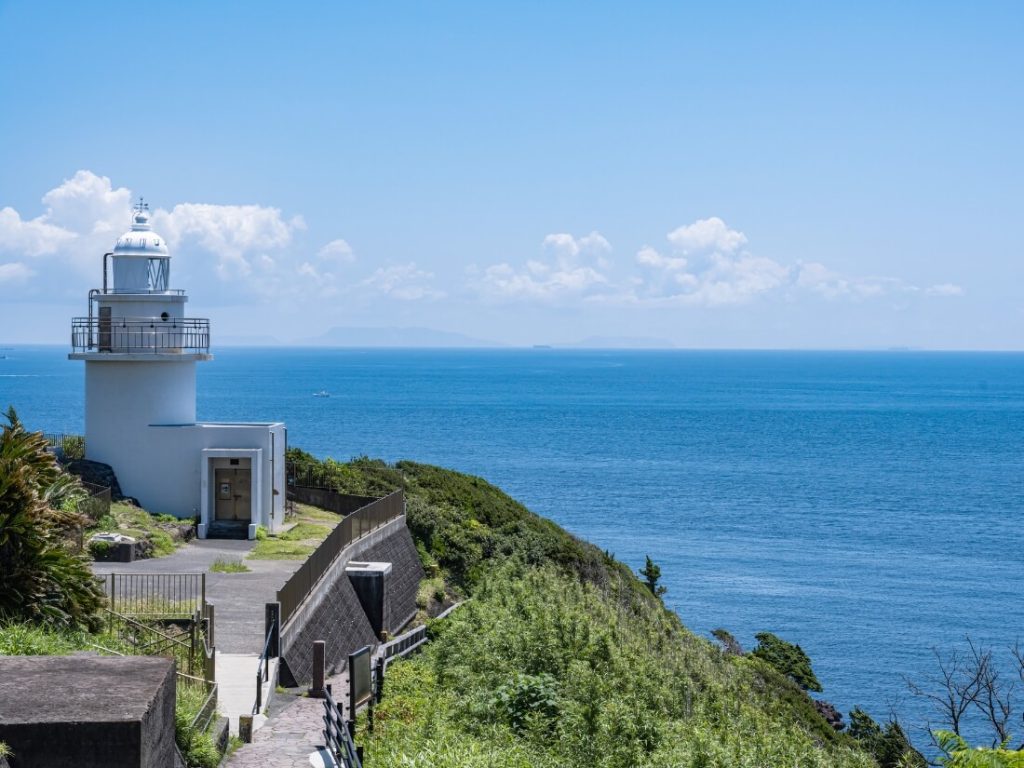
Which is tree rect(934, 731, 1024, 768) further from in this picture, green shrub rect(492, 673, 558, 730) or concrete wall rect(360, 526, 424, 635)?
concrete wall rect(360, 526, 424, 635)

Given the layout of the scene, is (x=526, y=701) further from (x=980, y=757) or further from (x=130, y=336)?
(x=130, y=336)

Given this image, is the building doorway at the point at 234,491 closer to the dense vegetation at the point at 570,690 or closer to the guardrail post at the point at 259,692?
the dense vegetation at the point at 570,690

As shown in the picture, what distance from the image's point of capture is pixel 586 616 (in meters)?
24.3

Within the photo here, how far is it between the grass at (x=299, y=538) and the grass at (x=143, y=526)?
2028 millimetres

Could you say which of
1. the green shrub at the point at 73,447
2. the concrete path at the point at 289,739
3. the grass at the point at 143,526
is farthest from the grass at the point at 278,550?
the concrete path at the point at 289,739

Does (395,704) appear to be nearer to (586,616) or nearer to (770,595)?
(586,616)

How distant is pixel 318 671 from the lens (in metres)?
20.1

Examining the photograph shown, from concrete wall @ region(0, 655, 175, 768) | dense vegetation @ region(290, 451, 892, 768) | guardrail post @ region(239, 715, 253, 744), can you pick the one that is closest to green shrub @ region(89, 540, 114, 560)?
dense vegetation @ region(290, 451, 892, 768)

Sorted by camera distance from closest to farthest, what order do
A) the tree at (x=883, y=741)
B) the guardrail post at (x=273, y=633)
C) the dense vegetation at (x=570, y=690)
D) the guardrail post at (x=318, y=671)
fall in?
the dense vegetation at (x=570, y=690) → the guardrail post at (x=273, y=633) → the guardrail post at (x=318, y=671) → the tree at (x=883, y=741)

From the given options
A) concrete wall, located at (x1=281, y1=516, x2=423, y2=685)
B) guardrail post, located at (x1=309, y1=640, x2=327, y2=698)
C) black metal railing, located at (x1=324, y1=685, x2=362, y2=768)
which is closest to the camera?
black metal railing, located at (x1=324, y1=685, x2=362, y2=768)

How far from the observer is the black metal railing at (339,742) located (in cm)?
1487

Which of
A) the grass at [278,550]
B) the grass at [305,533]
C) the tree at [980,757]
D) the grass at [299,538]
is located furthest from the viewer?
the grass at [305,533]

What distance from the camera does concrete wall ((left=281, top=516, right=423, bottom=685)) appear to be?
69.3ft

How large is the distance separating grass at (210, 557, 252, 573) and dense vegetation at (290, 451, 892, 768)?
4576 millimetres
